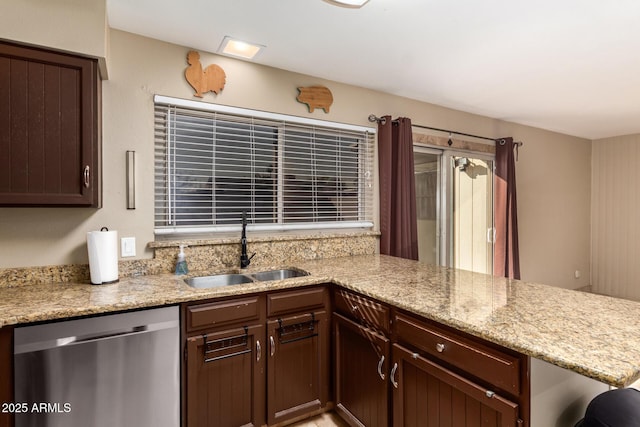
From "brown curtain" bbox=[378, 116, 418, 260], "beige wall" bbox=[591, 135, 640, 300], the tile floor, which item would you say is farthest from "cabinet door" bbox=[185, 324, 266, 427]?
"beige wall" bbox=[591, 135, 640, 300]

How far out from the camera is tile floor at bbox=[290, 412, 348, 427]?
2.04 metres

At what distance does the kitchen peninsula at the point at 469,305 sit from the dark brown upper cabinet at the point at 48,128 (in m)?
0.52

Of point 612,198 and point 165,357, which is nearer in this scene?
point 165,357

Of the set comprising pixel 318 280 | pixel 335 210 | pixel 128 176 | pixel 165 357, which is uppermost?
pixel 128 176

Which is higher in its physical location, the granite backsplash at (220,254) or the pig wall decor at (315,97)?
the pig wall decor at (315,97)

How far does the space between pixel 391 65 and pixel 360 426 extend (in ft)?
8.16

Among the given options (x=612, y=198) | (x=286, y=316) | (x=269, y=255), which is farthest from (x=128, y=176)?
(x=612, y=198)

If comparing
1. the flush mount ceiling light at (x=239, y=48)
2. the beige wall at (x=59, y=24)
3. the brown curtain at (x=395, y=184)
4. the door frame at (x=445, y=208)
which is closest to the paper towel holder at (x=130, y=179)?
the beige wall at (x=59, y=24)

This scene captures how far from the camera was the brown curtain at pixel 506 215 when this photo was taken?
390 centimetres

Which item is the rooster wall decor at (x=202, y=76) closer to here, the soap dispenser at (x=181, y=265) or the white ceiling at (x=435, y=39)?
the white ceiling at (x=435, y=39)

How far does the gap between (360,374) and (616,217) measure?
5.27 m

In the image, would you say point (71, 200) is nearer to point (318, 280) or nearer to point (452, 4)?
point (318, 280)

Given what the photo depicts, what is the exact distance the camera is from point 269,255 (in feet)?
8.29

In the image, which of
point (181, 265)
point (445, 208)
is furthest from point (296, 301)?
point (445, 208)
